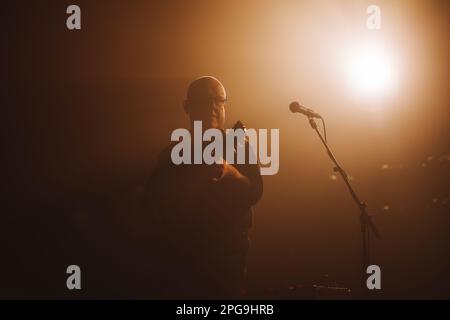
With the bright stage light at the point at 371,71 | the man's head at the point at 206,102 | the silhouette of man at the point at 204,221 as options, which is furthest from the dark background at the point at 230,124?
the man's head at the point at 206,102

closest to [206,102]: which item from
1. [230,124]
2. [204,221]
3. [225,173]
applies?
[225,173]

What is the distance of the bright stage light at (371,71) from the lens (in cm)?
449

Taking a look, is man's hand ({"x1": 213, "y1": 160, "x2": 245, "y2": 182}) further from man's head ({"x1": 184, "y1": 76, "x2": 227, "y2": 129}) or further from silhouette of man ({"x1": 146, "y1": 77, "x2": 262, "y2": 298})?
man's head ({"x1": 184, "y1": 76, "x2": 227, "y2": 129})

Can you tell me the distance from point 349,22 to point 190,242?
8.67 feet

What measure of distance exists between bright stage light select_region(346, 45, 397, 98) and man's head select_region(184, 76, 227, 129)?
7.13 ft

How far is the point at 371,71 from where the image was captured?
14.9 feet

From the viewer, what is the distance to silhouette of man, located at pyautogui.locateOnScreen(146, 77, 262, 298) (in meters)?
2.46

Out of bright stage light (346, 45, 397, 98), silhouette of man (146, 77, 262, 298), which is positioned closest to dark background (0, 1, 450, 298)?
bright stage light (346, 45, 397, 98)

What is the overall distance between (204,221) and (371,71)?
2.59 metres

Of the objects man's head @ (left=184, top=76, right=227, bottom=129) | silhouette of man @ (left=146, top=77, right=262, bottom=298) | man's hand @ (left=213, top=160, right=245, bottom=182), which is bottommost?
silhouette of man @ (left=146, top=77, right=262, bottom=298)

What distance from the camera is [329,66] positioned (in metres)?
4.52

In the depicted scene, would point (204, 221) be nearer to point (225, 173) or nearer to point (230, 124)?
point (225, 173)

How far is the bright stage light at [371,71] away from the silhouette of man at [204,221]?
2.28 meters

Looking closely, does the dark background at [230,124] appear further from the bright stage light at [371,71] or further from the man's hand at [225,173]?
the man's hand at [225,173]
